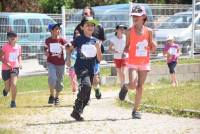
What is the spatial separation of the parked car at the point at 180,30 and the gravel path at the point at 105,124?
985 centimetres

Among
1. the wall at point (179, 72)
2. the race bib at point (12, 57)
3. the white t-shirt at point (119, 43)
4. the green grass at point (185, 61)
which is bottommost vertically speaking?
the wall at point (179, 72)

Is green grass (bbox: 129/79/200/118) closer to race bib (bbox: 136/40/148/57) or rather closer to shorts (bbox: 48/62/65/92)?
race bib (bbox: 136/40/148/57)

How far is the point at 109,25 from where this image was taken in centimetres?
2086

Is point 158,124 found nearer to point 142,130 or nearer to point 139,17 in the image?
point 142,130

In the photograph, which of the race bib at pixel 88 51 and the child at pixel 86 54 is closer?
the child at pixel 86 54

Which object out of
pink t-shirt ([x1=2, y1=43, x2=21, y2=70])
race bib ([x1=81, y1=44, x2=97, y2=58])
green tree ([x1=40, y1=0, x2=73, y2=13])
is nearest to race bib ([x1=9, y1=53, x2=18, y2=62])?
pink t-shirt ([x1=2, y1=43, x2=21, y2=70])

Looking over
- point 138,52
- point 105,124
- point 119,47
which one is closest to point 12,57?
point 119,47

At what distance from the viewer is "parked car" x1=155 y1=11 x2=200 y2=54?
21878mm

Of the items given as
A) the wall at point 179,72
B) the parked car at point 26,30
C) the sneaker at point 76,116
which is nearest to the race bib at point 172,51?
the wall at point 179,72

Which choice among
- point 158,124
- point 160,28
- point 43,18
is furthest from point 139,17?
point 160,28

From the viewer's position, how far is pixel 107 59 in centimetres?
2095

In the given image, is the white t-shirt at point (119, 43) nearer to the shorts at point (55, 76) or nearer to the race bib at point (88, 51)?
the shorts at point (55, 76)

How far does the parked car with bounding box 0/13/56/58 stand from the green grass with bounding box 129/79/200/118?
18.5 feet

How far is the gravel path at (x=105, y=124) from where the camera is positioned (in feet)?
32.1
